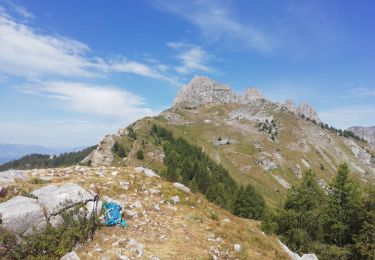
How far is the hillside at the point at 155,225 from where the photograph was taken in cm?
1747

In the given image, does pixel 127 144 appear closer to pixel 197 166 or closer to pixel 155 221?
pixel 197 166

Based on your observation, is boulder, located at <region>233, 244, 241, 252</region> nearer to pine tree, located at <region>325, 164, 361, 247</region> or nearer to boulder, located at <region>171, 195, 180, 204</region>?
boulder, located at <region>171, 195, 180, 204</region>

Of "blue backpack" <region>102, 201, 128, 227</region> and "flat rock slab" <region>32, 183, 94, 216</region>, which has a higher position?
"flat rock slab" <region>32, 183, 94, 216</region>

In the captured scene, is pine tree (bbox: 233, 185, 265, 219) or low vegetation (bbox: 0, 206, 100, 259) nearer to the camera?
low vegetation (bbox: 0, 206, 100, 259)

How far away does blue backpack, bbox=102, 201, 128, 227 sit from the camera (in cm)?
1959

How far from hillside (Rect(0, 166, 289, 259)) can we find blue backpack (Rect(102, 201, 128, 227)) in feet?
1.42

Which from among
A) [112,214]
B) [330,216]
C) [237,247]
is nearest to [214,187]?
[330,216]

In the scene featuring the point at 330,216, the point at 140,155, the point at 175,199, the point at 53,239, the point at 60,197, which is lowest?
the point at 330,216

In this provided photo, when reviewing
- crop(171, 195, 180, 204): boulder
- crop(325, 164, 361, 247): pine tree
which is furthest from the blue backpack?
crop(325, 164, 361, 247): pine tree

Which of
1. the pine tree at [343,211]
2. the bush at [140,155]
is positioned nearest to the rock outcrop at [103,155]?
the bush at [140,155]

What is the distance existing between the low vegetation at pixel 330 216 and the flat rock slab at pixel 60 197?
2528 centimetres

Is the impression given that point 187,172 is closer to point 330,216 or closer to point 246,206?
point 246,206

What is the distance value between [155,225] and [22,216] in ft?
26.6

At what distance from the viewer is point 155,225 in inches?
814
